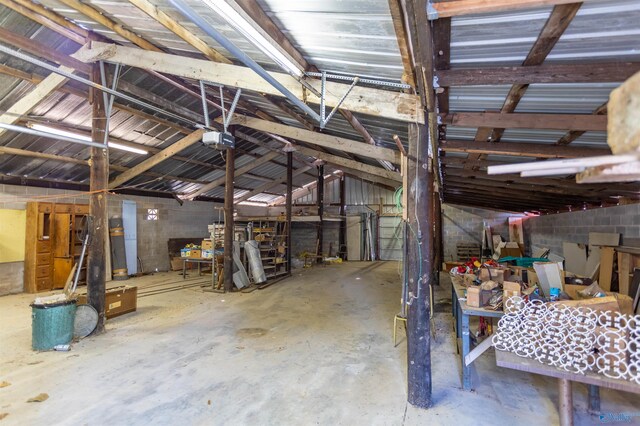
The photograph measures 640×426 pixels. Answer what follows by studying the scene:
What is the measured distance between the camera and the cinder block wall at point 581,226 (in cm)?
413

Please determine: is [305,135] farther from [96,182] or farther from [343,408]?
[343,408]

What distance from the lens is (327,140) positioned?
6.18m

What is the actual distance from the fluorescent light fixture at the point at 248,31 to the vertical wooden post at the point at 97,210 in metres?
3.16

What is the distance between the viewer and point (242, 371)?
3418mm

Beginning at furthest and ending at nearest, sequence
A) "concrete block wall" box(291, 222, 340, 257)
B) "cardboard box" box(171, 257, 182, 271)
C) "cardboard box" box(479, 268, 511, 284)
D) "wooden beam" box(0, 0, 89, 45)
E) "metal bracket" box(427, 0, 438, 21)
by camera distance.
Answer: "concrete block wall" box(291, 222, 340, 257)
"cardboard box" box(171, 257, 182, 271)
"cardboard box" box(479, 268, 511, 284)
"wooden beam" box(0, 0, 89, 45)
"metal bracket" box(427, 0, 438, 21)

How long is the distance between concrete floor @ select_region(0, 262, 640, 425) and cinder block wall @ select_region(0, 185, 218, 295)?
1.79 metres

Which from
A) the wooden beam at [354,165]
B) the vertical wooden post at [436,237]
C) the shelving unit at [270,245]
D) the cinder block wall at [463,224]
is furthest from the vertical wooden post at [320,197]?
the vertical wooden post at [436,237]

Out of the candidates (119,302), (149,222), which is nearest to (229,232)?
(119,302)

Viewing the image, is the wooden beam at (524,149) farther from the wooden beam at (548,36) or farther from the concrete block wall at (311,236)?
the concrete block wall at (311,236)

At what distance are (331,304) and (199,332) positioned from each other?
2.55 meters

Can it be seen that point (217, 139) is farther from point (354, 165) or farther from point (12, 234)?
point (12, 234)

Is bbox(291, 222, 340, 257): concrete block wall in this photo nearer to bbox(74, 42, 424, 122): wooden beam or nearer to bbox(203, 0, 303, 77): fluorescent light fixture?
bbox(74, 42, 424, 122): wooden beam

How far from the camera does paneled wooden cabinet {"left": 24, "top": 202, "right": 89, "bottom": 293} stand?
7004mm

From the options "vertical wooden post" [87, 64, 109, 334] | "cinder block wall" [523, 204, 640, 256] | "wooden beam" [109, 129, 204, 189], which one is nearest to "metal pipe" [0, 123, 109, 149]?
"vertical wooden post" [87, 64, 109, 334]
